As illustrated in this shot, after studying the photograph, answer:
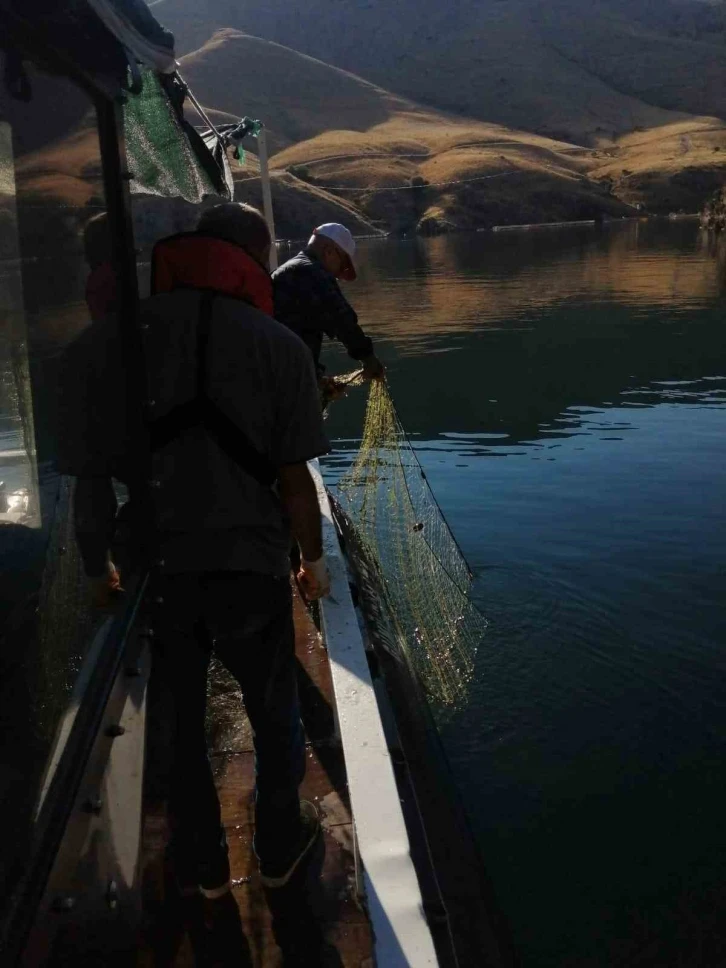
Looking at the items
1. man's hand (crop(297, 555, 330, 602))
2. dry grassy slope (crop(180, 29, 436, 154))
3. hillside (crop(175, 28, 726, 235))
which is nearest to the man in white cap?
man's hand (crop(297, 555, 330, 602))

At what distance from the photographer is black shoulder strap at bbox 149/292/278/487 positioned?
9.25 ft

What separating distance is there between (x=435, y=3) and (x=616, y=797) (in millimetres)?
196576

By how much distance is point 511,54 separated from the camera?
159m

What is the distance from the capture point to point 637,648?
7.27m

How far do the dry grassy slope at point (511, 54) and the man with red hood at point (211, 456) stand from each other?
5054 inches

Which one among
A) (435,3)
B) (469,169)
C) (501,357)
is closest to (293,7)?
(435,3)

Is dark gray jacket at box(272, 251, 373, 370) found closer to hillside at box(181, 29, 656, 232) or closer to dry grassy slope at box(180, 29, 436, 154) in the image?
hillside at box(181, 29, 656, 232)

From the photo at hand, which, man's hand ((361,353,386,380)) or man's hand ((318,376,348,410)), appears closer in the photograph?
man's hand ((361,353,386,380))

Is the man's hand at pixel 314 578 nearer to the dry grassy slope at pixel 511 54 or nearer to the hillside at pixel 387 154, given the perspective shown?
the hillside at pixel 387 154

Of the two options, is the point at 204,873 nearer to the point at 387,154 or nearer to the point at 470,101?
the point at 387,154

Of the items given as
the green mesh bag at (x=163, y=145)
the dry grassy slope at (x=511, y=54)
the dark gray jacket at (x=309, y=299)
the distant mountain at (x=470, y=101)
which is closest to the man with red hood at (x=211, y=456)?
the green mesh bag at (x=163, y=145)

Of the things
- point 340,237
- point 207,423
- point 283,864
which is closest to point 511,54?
point 340,237

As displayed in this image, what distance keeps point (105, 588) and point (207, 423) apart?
607mm

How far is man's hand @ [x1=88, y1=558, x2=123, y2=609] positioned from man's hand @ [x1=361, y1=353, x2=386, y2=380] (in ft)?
9.58
